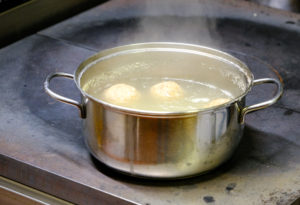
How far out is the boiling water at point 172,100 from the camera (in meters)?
1.39

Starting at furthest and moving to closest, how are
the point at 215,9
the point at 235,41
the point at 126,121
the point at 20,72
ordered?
the point at 215,9
the point at 235,41
the point at 20,72
the point at 126,121

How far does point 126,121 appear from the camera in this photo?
3.82 ft

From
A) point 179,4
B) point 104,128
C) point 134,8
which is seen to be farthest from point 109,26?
point 104,128

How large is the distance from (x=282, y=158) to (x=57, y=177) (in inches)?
22.5

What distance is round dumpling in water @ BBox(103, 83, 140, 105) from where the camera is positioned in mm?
1368

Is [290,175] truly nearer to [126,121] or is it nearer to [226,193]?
[226,193]

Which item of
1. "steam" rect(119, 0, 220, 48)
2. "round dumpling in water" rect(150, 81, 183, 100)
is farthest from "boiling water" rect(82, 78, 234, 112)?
"steam" rect(119, 0, 220, 48)

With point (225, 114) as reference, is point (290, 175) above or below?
below

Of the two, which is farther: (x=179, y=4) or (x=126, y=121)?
(x=179, y=4)

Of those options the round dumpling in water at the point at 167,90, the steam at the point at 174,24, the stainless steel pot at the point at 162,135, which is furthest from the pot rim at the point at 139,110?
the steam at the point at 174,24

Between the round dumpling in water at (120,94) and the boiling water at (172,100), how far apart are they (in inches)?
0.4

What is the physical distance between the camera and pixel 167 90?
1414mm

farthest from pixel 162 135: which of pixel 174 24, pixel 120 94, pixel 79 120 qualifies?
pixel 174 24

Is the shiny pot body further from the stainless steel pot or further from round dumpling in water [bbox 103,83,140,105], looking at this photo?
round dumpling in water [bbox 103,83,140,105]
